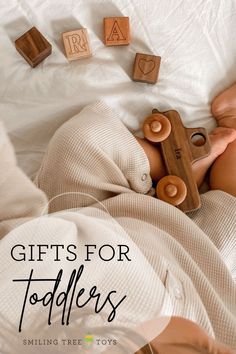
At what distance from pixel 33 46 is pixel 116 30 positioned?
0.14m

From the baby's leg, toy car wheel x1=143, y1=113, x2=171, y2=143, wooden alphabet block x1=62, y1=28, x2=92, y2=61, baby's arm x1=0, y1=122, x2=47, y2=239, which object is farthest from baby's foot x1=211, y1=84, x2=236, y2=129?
baby's arm x1=0, y1=122, x2=47, y2=239

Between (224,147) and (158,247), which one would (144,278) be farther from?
(224,147)

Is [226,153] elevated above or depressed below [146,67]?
below

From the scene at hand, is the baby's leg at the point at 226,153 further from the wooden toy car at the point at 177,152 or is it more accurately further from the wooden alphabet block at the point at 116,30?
the wooden alphabet block at the point at 116,30

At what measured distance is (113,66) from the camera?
82 centimetres

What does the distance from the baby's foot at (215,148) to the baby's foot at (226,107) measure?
22 millimetres

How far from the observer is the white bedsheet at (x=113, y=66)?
79 centimetres

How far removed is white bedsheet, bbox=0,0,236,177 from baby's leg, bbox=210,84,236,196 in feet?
0.06

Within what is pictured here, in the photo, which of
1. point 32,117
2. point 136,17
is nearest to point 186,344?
point 32,117

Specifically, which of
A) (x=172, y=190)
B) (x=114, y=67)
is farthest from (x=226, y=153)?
(x=114, y=67)

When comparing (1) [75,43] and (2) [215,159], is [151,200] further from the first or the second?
(1) [75,43]

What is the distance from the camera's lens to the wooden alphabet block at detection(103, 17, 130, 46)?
81cm

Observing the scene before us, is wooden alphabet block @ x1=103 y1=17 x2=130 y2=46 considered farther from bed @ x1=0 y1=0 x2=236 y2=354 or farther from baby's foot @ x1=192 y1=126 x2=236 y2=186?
baby's foot @ x1=192 y1=126 x2=236 y2=186

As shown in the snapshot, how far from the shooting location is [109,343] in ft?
1.69
